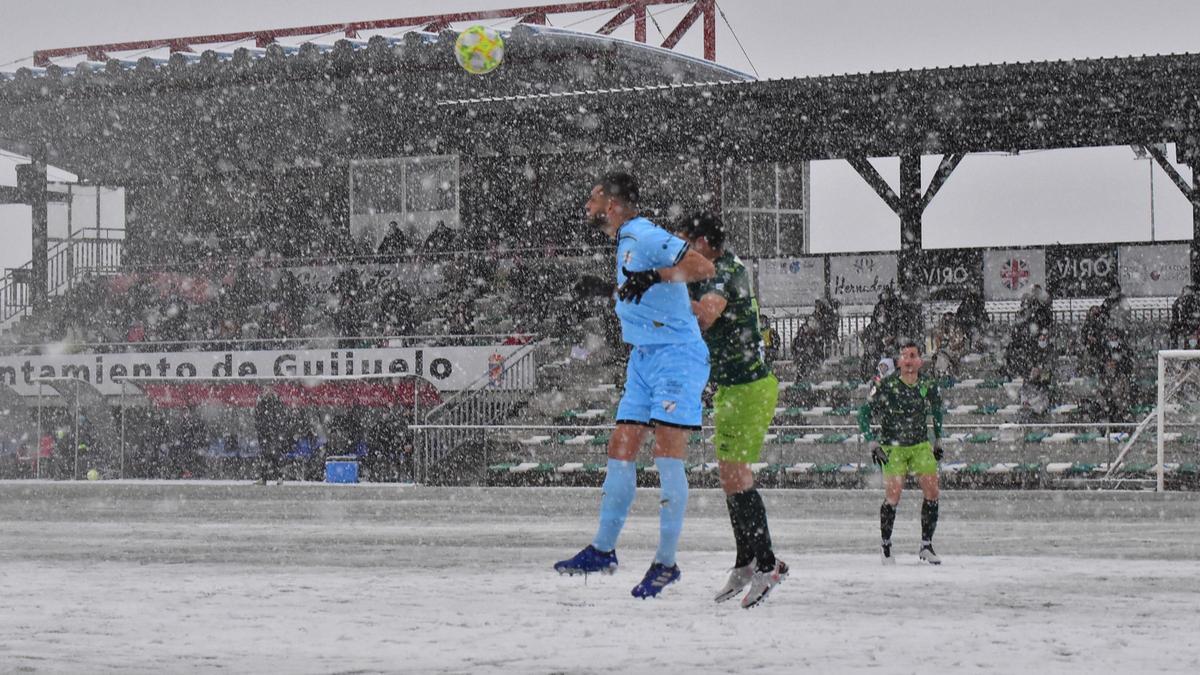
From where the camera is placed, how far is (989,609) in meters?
6.77

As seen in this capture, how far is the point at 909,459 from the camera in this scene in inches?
434

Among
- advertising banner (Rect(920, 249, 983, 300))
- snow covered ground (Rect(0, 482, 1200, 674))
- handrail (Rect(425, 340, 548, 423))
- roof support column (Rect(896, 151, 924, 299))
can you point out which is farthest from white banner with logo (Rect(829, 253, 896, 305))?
snow covered ground (Rect(0, 482, 1200, 674))

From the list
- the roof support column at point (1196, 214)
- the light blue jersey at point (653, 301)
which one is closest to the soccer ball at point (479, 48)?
the roof support column at point (1196, 214)

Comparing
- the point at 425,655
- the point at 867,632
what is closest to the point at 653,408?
the point at 867,632

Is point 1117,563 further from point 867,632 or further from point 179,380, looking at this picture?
point 179,380

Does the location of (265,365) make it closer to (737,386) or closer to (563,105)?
(563,105)

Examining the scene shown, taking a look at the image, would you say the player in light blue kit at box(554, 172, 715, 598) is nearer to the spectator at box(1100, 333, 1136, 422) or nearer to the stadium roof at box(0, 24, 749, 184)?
the spectator at box(1100, 333, 1136, 422)

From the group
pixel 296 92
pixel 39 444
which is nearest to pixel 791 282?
pixel 296 92

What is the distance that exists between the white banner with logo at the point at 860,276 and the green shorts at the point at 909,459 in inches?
755

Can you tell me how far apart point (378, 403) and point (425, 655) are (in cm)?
2399

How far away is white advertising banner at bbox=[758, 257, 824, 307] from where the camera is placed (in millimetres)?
30703

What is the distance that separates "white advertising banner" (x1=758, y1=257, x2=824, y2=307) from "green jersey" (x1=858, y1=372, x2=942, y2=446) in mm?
19579

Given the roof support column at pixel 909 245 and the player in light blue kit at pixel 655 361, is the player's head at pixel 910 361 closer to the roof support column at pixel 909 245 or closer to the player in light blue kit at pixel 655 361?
the player in light blue kit at pixel 655 361

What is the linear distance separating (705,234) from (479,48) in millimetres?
20459
